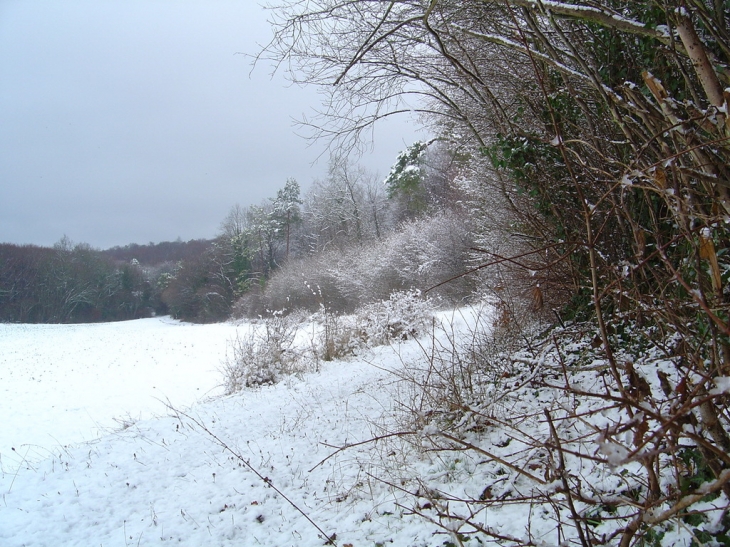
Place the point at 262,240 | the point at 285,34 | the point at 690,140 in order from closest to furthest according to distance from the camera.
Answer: the point at 690,140, the point at 285,34, the point at 262,240

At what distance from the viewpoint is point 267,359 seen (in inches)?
323

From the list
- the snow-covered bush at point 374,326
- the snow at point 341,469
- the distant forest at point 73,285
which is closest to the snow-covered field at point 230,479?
the snow at point 341,469

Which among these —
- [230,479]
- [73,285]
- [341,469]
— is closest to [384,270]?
[230,479]

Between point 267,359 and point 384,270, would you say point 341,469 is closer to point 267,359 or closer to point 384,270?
point 267,359

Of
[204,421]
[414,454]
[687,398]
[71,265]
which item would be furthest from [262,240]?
[687,398]

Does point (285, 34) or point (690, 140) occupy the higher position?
point (285, 34)

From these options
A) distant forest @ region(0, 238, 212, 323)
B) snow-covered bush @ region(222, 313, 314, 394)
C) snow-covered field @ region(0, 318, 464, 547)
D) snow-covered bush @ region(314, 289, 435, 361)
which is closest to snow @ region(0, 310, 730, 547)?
snow-covered field @ region(0, 318, 464, 547)

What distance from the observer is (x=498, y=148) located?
4004 millimetres

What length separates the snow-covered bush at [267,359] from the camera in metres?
8.11

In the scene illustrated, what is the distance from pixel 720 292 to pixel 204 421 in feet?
19.1

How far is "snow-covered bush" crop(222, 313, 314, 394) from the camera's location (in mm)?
8109

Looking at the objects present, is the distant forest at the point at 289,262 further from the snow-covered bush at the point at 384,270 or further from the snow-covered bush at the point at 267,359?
the snow-covered bush at the point at 267,359

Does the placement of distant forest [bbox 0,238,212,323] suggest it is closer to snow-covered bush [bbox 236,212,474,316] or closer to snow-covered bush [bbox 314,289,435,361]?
snow-covered bush [bbox 236,212,474,316]

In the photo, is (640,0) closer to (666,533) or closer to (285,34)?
(285,34)
